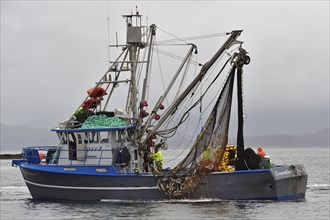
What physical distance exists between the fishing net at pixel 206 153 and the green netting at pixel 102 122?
11.2ft

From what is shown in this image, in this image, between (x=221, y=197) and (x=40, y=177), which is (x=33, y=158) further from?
(x=221, y=197)

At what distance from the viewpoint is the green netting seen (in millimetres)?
33906

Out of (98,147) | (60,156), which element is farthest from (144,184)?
(60,156)

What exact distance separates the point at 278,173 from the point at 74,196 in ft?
30.5

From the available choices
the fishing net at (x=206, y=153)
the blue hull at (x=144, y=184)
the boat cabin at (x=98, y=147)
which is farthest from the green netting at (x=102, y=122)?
the fishing net at (x=206, y=153)

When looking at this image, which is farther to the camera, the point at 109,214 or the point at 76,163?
the point at 76,163

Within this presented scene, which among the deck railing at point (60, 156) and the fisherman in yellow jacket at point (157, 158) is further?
the fisherman in yellow jacket at point (157, 158)

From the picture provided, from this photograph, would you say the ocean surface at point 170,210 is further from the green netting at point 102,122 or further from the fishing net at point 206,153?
the green netting at point 102,122

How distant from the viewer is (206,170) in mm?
32219

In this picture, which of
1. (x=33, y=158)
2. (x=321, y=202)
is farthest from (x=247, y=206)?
(x=33, y=158)

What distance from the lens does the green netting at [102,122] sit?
111ft

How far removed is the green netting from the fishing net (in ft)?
11.2

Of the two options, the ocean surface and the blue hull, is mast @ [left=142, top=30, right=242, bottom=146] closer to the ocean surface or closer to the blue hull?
the blue hull

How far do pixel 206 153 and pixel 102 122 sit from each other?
16.7ft
